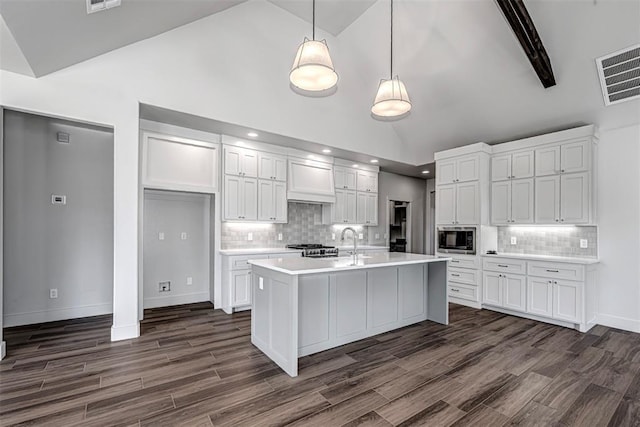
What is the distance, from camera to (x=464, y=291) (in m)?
5.23

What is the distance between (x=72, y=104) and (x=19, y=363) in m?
2.63

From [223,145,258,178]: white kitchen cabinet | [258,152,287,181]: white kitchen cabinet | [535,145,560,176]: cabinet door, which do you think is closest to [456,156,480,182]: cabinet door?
[535,145,560,176]: cabinet door

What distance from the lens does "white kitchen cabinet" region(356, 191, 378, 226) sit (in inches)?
259

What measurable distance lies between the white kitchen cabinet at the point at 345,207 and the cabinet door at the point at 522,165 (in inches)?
114

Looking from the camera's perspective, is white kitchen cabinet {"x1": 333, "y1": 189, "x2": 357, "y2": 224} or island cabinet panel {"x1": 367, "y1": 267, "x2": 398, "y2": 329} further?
white kitchen cabinet {"x1": 333, "y1": 189, "x2": 357, "y2": 224}

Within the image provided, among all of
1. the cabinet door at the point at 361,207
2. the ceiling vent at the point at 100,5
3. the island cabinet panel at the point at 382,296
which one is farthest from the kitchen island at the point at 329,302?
the ceiling vent at the point at 100,5

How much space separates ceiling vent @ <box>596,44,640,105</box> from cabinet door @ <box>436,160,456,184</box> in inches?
83.8

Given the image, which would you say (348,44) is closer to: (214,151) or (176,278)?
(214,151)

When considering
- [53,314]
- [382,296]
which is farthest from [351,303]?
[53,314]

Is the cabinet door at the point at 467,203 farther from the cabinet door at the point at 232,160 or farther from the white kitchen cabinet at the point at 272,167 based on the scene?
the cabinet door at the point at 232,160

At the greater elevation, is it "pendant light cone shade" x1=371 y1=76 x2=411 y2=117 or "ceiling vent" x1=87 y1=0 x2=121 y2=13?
"ceiling vent" x1=87 y1=0 x2=121 y2=13

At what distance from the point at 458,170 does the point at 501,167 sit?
→ 658 millimetres

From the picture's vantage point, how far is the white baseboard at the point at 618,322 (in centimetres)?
399

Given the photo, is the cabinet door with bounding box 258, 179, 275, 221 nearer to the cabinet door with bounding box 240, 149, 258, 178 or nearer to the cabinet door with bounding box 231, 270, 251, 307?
the cabinet door with bounding box 240, 149, 258, 178
